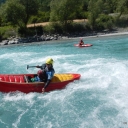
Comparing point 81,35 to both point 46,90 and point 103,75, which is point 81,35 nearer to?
point 103,75

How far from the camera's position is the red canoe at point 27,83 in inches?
391

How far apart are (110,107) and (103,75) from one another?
4.19 meters

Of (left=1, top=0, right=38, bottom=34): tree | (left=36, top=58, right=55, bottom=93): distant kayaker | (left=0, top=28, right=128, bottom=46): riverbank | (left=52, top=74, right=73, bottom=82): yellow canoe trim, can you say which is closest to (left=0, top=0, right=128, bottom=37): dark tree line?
(left=1, top=0, right=38, bottom=34): tree

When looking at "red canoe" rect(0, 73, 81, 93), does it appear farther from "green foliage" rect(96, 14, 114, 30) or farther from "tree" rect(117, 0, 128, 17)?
"tree" rect(117, 0, 128, 17)

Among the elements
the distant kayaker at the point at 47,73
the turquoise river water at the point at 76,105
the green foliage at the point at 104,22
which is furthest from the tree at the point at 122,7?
the distant kayaker at the point at 47,73

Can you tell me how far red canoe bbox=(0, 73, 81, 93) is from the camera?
9.94 m

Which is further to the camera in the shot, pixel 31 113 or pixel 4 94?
pixel 4 94

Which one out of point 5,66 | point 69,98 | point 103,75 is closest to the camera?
point 69,98

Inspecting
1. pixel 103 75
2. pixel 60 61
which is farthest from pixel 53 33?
pixel 103 75

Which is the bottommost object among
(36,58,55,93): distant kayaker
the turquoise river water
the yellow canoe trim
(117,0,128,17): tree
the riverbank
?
the riverbank

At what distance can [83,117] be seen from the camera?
8070 mm

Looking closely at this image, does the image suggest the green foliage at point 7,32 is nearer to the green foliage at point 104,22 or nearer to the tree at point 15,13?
the tree at point 15,13

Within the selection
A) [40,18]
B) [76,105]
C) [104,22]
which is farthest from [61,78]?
[40,18]

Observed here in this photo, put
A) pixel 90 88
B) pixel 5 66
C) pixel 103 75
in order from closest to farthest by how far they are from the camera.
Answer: pixel 90 88
pixel 103 75
pixel 5 66
